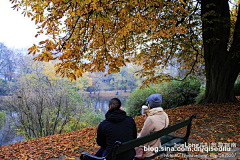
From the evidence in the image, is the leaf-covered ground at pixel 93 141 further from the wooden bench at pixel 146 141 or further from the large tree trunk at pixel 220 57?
the large tree trunk at pixel 220 57

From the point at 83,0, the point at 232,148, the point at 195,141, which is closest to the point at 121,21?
the point at 83,0

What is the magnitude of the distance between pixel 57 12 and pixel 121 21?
5.18 ft

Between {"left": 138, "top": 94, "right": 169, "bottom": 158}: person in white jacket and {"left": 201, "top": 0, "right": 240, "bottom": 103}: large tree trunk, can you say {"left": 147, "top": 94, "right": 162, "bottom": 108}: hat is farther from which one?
{"left": 201, "top": 0, "right": 240, "bottom": 103}: large tree trunk

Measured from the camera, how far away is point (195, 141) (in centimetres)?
393

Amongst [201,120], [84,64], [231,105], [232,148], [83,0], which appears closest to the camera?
[83,0]

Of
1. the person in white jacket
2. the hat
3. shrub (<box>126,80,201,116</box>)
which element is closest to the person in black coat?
the person in white jacket

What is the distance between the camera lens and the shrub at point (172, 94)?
11.3m

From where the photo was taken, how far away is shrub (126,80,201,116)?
11.3m

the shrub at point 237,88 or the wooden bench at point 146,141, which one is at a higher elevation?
the shrub at point 237,88

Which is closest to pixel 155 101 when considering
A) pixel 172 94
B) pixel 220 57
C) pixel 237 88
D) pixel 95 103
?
pixel 220 57

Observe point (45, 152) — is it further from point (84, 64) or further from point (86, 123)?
point (86, 123)

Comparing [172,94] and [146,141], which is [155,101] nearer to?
[146,141]

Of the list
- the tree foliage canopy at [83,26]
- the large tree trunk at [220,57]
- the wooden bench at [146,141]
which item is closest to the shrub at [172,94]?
the large tree trunk at [220,57]

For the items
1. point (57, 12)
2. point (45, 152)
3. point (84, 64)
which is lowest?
point (45, 152)
